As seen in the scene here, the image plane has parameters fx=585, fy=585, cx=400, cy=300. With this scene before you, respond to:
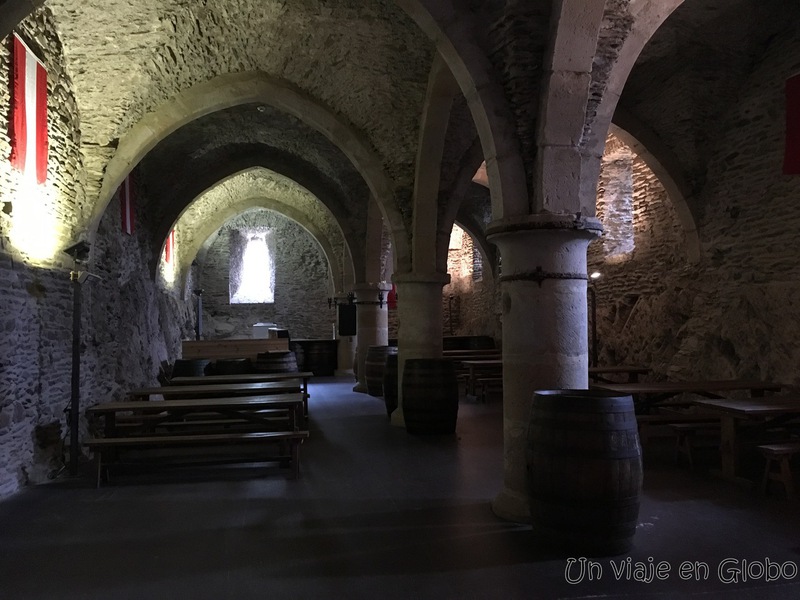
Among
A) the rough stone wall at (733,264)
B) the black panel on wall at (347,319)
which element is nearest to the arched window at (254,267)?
the black panel on wall at (347,319)

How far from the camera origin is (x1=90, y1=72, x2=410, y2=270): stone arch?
6.93m

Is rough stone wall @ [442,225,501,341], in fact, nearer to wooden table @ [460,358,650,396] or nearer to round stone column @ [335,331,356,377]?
round stone column @ [335,331,356,377]

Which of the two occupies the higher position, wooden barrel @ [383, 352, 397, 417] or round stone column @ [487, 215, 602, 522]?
round stone column @ [487, 215, 602, 522]

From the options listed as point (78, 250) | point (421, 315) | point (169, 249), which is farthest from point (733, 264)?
point (169, 249)

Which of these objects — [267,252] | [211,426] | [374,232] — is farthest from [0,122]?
[267,252]

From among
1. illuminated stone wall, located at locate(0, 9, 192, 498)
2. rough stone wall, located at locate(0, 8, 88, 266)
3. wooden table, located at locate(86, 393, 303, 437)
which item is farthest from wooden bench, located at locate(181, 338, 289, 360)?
wooden table, located at locate(86, 393, 303, 437)

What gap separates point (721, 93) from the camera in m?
7.47

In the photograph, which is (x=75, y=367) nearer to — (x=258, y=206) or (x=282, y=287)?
(x=258, y=206)

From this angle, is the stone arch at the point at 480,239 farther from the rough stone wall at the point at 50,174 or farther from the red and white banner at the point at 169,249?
the rough stone wall at the point at 50,174

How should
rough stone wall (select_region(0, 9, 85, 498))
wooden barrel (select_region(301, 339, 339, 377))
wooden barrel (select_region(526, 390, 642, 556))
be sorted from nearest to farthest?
wooden barrel (select_region(526, 390, 642, 556))
rough stone wall (select_region(0, 9, 85, 498))
wooden barrel (select_region(301, 339, 339, 377))

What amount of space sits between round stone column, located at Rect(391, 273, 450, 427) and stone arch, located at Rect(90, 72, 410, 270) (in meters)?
0.39

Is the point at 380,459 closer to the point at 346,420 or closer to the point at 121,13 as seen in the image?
the point at 346,420

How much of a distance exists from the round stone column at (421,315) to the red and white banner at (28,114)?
4.05m

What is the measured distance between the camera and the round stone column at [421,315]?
24.5 ft
